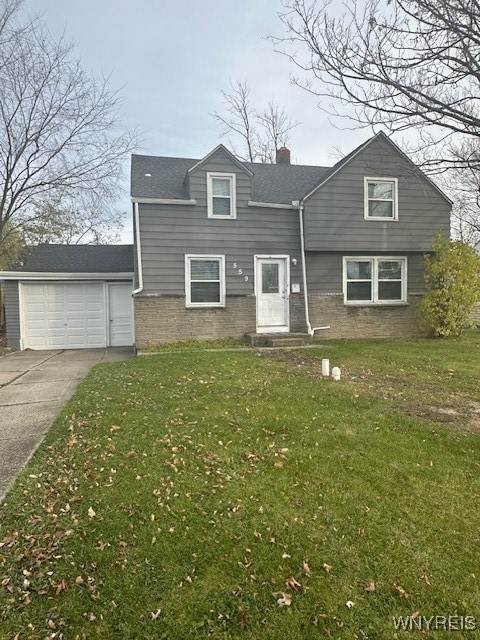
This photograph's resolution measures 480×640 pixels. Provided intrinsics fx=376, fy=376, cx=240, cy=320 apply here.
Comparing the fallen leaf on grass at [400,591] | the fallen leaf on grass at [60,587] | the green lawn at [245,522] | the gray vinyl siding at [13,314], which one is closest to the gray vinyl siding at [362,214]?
the green lawn at [245,522]

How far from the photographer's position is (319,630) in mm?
1840

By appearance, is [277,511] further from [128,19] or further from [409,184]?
[409,184]

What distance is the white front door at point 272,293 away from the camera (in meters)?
11.6

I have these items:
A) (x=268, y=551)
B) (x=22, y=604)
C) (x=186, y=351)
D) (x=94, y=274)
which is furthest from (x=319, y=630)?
(x=94, y=274)

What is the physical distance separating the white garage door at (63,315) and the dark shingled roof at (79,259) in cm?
62

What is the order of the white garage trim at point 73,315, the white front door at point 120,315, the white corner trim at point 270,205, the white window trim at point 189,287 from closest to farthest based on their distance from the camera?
the white window trim at point 189,287, the white corner trim at point 270,205, the white garage trim at point 73,315, the white front door at point 120,315

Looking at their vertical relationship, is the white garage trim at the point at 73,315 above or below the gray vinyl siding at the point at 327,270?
below

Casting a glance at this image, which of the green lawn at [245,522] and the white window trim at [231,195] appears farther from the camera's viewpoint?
the white window trim at [231,195]

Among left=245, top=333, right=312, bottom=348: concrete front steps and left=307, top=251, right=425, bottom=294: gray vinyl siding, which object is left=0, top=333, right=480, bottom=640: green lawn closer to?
left=245, top=333, right=312, bottom=348: concrete front steps

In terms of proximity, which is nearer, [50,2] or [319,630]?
[319,630]

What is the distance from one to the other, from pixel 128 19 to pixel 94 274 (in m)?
7.27

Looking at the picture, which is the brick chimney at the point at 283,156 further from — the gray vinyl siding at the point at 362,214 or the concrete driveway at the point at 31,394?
the concrete driveway at the point at 31,394

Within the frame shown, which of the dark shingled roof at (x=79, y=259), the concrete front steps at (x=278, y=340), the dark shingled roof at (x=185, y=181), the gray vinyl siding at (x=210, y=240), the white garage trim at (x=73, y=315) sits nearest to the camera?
the concrete front steps at (x=278, y=340)
